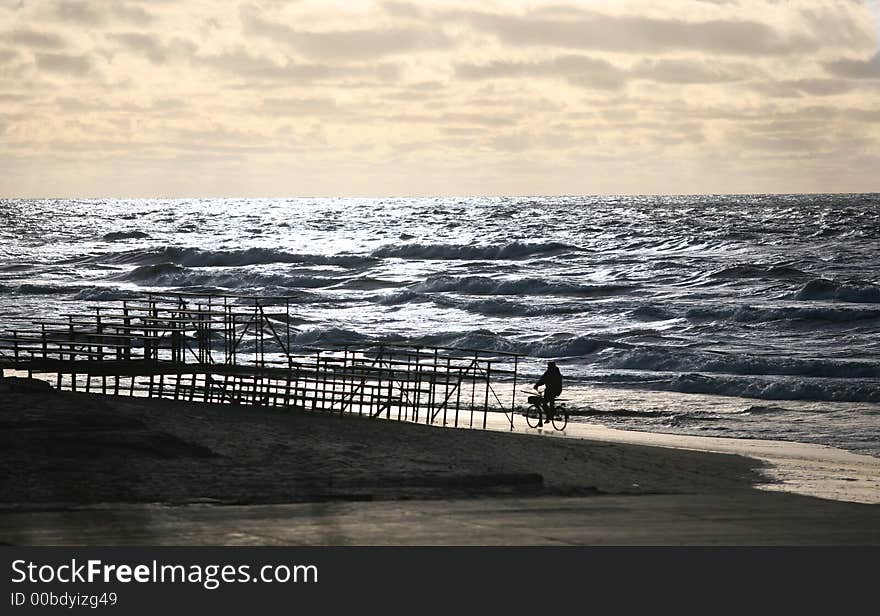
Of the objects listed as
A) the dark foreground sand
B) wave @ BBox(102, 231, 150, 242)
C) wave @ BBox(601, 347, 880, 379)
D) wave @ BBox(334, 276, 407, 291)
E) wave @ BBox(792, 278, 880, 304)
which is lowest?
wave @ BBox(334, 276, 407, 291)

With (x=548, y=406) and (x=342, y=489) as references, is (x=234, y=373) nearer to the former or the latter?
(x=548, y=406)

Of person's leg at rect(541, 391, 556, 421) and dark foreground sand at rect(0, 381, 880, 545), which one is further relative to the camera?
person's leg at rect(541, 391, 556, 421)

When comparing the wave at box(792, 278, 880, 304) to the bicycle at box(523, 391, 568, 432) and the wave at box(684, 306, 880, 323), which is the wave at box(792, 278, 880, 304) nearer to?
the wave at box(684, 306, 880, 323)

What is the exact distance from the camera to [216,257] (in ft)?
270

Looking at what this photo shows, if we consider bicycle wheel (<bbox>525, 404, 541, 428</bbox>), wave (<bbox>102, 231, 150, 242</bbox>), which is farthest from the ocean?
bicycle wheel (<bbox>525, 404, 541, 428</bbox>)

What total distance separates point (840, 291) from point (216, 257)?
46479 mm

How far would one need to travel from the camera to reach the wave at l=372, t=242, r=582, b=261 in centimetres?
7750

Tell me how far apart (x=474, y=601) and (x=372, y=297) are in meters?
49.0

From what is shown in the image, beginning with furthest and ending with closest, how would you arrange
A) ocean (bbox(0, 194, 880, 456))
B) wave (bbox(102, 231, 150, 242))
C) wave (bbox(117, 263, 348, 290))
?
wave (bbox(102, 231, 150, 242)), wave (bbox(117, 263, 348, 290)), ocean (bbox(0, 194, 880, 456))

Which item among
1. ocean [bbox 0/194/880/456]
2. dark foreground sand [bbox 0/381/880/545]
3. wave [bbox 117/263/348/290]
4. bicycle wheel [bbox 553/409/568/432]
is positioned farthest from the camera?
wave [bbox 117/263/348/290]

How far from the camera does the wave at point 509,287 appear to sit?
55.6 metres

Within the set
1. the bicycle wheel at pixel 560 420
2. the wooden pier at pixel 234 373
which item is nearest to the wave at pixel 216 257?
the wooden pier at pixel 234 373

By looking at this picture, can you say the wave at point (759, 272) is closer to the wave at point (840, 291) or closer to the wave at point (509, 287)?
the wave at point (509, 287)

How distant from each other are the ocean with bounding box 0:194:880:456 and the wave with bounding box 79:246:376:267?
21cm
